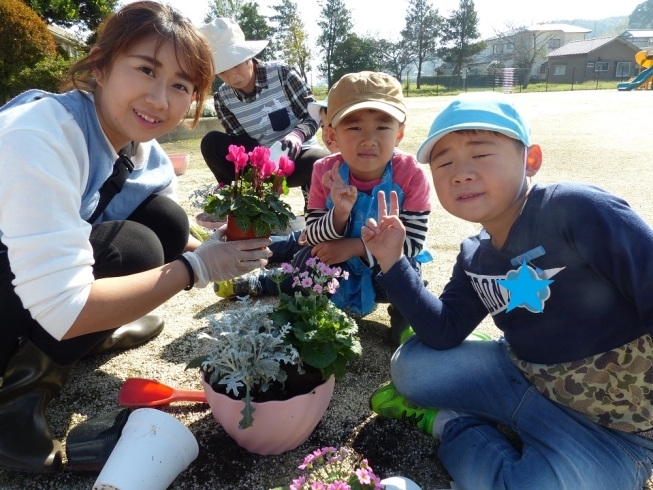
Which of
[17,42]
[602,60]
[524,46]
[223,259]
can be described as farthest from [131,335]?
[524,46]

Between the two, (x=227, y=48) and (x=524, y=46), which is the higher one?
(x=227, y=48)

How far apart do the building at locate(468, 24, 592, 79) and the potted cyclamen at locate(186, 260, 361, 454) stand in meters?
50.8

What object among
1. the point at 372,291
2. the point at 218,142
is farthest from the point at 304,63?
the point at 372,291

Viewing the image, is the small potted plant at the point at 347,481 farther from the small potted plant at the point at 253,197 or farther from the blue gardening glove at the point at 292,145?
the blue gardening glove at the point at 292,145

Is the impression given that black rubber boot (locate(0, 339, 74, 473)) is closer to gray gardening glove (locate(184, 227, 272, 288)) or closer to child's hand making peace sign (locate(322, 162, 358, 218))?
gray gardening glove (locate(184, 227, 272, 288))

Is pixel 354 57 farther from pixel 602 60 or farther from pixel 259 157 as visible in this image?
pixel 259 157

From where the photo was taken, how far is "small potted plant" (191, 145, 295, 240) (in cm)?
172

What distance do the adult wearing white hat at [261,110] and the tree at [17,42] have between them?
27.4 feet

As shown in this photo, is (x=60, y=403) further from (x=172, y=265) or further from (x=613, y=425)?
(x=613, y=425)

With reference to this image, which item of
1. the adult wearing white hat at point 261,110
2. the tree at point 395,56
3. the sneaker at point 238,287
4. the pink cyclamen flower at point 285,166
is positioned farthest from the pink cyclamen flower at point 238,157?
the tree at point 395,56

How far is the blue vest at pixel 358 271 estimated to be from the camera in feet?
7.69

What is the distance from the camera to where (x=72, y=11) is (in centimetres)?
1388

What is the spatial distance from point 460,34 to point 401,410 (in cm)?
5260

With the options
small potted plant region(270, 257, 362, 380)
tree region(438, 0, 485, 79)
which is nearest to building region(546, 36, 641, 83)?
tree region(438, 0, 485, 79)
